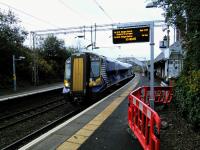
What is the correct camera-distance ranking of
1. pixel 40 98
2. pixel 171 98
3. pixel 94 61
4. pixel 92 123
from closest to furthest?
1. pixel 92 123
2. pixel 171 98
3. pixel 94 61
4. pixel 40 98

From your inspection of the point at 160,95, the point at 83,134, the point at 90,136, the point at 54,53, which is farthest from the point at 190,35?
the point at 54,53

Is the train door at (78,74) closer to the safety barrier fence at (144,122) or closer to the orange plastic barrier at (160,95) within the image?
the orange plastic barrier at (160,95)

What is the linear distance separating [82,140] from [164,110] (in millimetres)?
4923

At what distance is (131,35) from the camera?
9742 millimetres

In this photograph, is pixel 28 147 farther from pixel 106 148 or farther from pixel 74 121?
pixel 74 121

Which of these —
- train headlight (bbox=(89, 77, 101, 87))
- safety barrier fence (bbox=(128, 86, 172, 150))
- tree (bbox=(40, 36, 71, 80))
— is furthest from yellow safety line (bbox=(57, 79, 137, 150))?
tree (bbox=(40, 36, 71, 80))

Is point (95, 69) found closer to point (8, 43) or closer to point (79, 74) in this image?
point (79, 74)

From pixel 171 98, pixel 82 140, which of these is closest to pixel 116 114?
pixel 171 98

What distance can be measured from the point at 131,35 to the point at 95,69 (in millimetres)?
6615

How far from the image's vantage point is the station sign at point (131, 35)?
30.6 feet

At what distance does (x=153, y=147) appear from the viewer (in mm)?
4750

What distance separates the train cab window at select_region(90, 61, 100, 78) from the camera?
52.3 ft

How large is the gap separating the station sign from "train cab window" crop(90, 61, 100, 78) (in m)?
5.39

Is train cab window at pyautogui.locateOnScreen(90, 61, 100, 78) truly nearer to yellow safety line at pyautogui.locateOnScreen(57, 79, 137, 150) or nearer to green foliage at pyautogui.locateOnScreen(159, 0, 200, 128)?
yellow safety line at pyautogui.locateOnScreen(57, 79, 137, 150)
